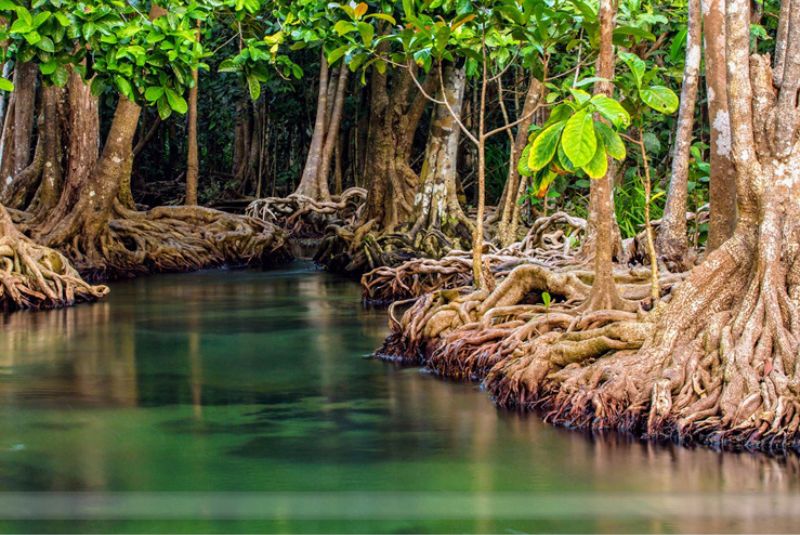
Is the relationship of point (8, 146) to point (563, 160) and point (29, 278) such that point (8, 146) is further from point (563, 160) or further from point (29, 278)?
point (563, 160)

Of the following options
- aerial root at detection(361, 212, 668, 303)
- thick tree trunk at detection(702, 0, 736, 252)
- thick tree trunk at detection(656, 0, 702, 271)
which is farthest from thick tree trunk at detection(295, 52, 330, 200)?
thick tree trunk at detection(702, 0, 736, 252)

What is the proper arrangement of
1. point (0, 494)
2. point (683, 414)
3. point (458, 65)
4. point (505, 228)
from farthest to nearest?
1. point (458, 65)
2. point (505, 228)
3. point (683, 414)
4. point (0, 494)

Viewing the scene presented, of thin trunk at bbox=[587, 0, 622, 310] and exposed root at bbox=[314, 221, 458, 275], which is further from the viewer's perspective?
exposed root at bbox=[314, 221, 458, 275]

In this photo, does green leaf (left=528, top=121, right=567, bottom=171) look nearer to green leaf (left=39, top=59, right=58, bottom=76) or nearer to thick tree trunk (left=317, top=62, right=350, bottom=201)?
green leaf (left=39, top=59, right=58, bottom=76)

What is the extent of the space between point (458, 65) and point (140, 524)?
11.6 m

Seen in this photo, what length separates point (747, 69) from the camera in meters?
7.23

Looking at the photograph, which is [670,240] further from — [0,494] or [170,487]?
[0,494]

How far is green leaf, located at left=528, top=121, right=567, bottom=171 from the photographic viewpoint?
6.83m

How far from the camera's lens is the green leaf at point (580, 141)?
21.8 ft

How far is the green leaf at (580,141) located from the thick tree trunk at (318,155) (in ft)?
52.0

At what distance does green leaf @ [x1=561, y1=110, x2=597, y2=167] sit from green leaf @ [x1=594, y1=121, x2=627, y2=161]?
0.36 ft

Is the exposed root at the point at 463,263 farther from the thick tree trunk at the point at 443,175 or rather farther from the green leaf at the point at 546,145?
the green leaf at the point at 546,145

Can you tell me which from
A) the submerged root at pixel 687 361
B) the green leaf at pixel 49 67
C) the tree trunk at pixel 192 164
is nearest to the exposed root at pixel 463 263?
the submerged root at pixel 687 361

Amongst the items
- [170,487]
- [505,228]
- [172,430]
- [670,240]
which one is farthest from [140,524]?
[505,228]
